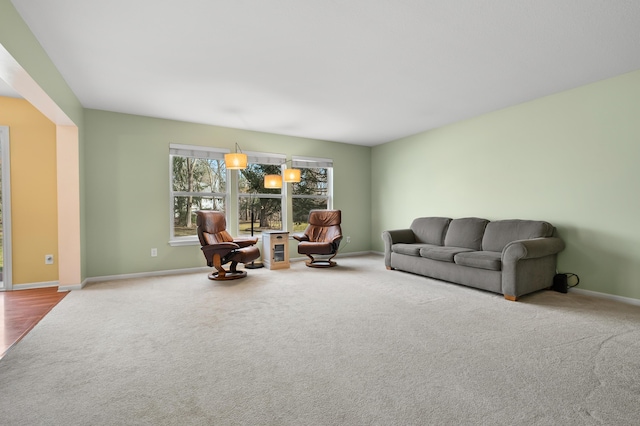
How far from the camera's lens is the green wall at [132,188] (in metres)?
4.66

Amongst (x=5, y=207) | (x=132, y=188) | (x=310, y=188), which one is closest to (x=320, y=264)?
(x=310, y=188)

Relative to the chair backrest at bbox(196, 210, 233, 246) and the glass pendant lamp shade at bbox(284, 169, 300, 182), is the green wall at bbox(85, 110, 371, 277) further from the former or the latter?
the glass pendant lamp shade at bbox(284, 169, 300, 182)

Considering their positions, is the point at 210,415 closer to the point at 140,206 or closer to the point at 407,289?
the point at 407,289

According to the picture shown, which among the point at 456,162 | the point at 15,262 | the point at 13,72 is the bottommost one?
the point at 15,262

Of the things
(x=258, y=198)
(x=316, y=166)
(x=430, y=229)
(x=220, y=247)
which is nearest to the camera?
(x=220, y=247)

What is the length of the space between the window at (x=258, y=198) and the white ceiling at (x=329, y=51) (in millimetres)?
1513

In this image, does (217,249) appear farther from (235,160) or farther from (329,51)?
(329,51)

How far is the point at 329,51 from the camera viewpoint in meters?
3.00

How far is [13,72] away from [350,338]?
3500 mm

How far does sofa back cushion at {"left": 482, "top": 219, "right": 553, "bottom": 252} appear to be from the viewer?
156 inches

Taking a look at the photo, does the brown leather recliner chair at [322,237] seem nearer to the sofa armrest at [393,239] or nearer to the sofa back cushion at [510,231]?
the sofa armrest at [393,239]

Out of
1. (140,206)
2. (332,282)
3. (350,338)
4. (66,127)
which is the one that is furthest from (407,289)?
(66,127)

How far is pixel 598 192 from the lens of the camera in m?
3.71

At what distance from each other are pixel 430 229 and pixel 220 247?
11.6 ft
